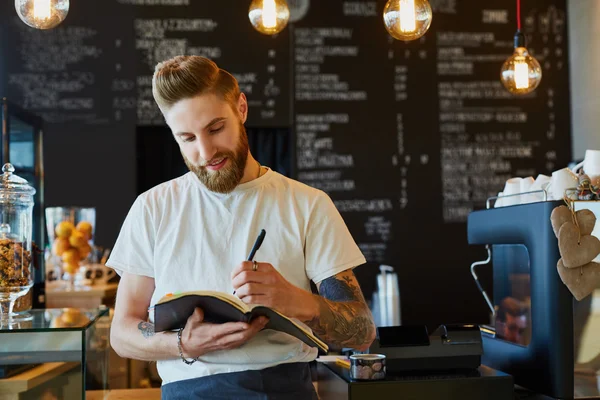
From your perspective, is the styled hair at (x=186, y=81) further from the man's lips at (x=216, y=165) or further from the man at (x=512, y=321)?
the man at (x=512, y=321)

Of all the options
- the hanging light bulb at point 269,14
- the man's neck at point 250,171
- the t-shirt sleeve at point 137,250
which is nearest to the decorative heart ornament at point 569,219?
the man's neck at point 250,171

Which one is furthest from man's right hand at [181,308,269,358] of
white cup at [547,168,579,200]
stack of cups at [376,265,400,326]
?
stack of cups at [376,265,400,326]

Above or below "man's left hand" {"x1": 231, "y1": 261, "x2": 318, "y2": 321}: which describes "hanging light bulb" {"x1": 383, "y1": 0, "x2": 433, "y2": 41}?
above

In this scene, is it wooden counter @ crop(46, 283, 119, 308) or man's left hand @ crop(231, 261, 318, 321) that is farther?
wooden counter @ crop(46, 283, 119, 308)

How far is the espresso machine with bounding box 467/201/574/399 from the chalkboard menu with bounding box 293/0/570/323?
2.10 meters

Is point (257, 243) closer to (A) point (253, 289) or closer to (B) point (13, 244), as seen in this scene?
(A) point (253, 289)

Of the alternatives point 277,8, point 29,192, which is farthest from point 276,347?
point 277,8

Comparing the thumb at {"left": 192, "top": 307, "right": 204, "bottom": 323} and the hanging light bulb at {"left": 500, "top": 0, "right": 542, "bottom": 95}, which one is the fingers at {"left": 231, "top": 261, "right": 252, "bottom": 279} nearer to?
the thumb at {"left": 192, "top": 307, "right": 204, "bottom": 323}

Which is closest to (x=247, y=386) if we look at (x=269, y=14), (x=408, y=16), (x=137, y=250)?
(x=137, y=250)

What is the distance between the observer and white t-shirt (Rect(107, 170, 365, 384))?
1.49 meters

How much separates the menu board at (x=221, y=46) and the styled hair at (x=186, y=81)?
3042 millimetres

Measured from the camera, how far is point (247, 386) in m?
1.39

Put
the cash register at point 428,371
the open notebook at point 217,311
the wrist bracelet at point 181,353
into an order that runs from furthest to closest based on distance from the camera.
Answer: the cash register at point 428,371, the wrist bracelet at point 181,353, the open notebook at point 217,311

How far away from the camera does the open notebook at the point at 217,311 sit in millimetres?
1260
